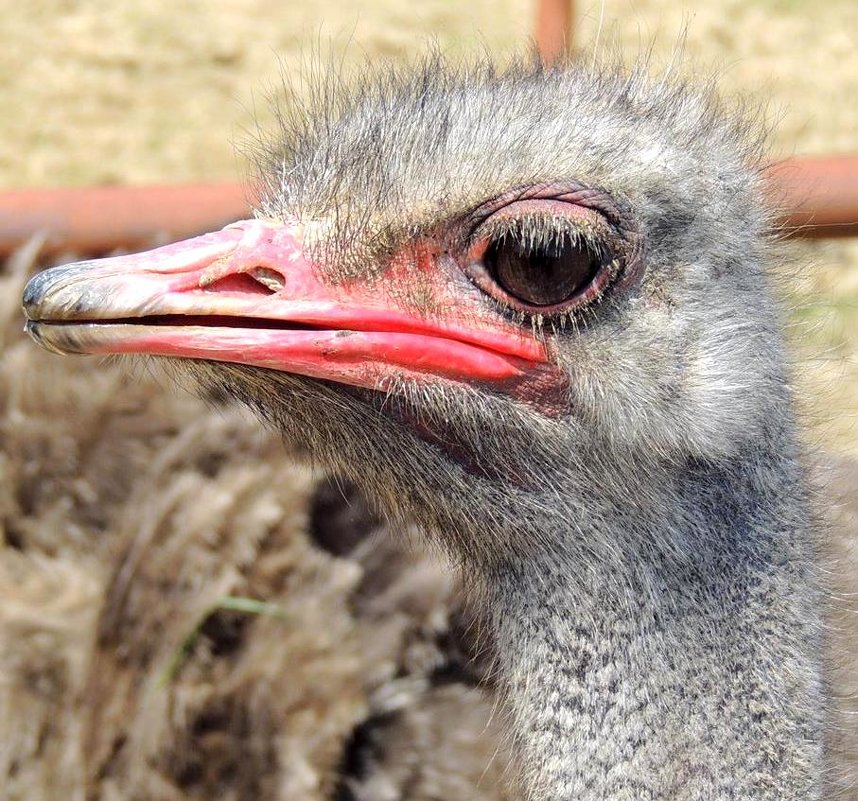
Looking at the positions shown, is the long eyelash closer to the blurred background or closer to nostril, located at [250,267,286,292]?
nostril, located at [250,267,286,292]

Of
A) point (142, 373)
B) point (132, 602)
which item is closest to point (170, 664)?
point (132, 602)

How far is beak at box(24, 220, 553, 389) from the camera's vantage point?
1.42 m

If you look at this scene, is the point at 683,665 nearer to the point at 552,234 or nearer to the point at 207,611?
the point at 552,234

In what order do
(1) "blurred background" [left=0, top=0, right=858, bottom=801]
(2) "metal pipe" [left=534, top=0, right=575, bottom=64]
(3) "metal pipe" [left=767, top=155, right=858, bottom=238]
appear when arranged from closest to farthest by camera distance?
(3) "metal pipe" [left=767, top=155, right=858, bottom=238]
(1) "blurred background" [left=0, top=0, right=858, bottom=801]
(2) "metal pipe" [left=534, top=0, right=575, bottom=64]

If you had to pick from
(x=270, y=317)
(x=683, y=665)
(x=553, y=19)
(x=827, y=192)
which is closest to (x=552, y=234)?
(x=270, y=317)

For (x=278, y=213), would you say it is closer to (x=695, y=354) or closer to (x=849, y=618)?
(x=695, y=354)

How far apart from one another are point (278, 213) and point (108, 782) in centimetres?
120

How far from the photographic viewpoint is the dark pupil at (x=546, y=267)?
1.46 m

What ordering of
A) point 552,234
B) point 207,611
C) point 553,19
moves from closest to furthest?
Answer: point 552,234 < point 207,611 < point 553,19

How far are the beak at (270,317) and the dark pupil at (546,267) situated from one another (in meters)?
0.05

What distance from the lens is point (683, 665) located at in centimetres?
152

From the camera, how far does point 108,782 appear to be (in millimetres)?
2357

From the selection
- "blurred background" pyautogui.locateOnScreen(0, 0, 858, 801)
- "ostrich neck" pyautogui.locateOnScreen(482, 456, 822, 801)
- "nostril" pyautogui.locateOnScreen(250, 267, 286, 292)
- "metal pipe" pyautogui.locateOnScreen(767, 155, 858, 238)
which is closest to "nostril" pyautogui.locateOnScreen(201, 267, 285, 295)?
"nostril" pyautogui.locateOnScreen(250, 267, 286, 292)

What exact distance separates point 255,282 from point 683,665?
2.04 feet
